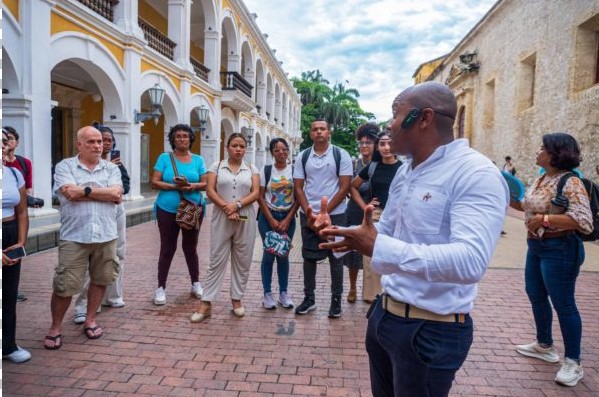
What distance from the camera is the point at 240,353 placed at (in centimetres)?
345

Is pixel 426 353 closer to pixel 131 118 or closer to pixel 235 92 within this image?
pixel 131 118

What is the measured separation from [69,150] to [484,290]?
47.8 ft

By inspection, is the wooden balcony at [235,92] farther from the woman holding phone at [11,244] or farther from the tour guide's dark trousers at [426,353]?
the tour guide's dark trousers at [426,353]

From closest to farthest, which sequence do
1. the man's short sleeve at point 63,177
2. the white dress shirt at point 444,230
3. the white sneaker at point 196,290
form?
the white dress shirt at point 444,230 → the man's short sleeve at point 63,177 → the white sneaker at point 196,290

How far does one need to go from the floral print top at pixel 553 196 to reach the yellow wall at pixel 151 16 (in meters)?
14.9

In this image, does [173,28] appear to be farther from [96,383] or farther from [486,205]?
[486,205]

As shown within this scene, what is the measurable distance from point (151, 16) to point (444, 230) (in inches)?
661

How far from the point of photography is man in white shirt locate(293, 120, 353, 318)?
14.2 ft

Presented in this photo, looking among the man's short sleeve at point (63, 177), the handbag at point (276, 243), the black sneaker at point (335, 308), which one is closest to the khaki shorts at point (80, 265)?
the man's short sleeve at point (63, 177)

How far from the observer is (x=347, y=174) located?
432 centimetres

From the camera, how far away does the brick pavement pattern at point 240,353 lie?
2928mm

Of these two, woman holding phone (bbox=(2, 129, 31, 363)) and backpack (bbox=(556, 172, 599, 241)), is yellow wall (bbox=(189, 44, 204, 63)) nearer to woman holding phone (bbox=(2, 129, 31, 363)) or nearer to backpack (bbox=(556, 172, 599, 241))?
woman holding phone (bbox=(2, 129, 31, 363))

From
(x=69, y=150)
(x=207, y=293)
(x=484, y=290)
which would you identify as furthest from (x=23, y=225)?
(x=69, y=150)

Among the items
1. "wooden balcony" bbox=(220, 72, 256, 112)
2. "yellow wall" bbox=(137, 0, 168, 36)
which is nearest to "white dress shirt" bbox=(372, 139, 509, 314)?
"yellow wall" bbox=(137, 0, 168, 36)
